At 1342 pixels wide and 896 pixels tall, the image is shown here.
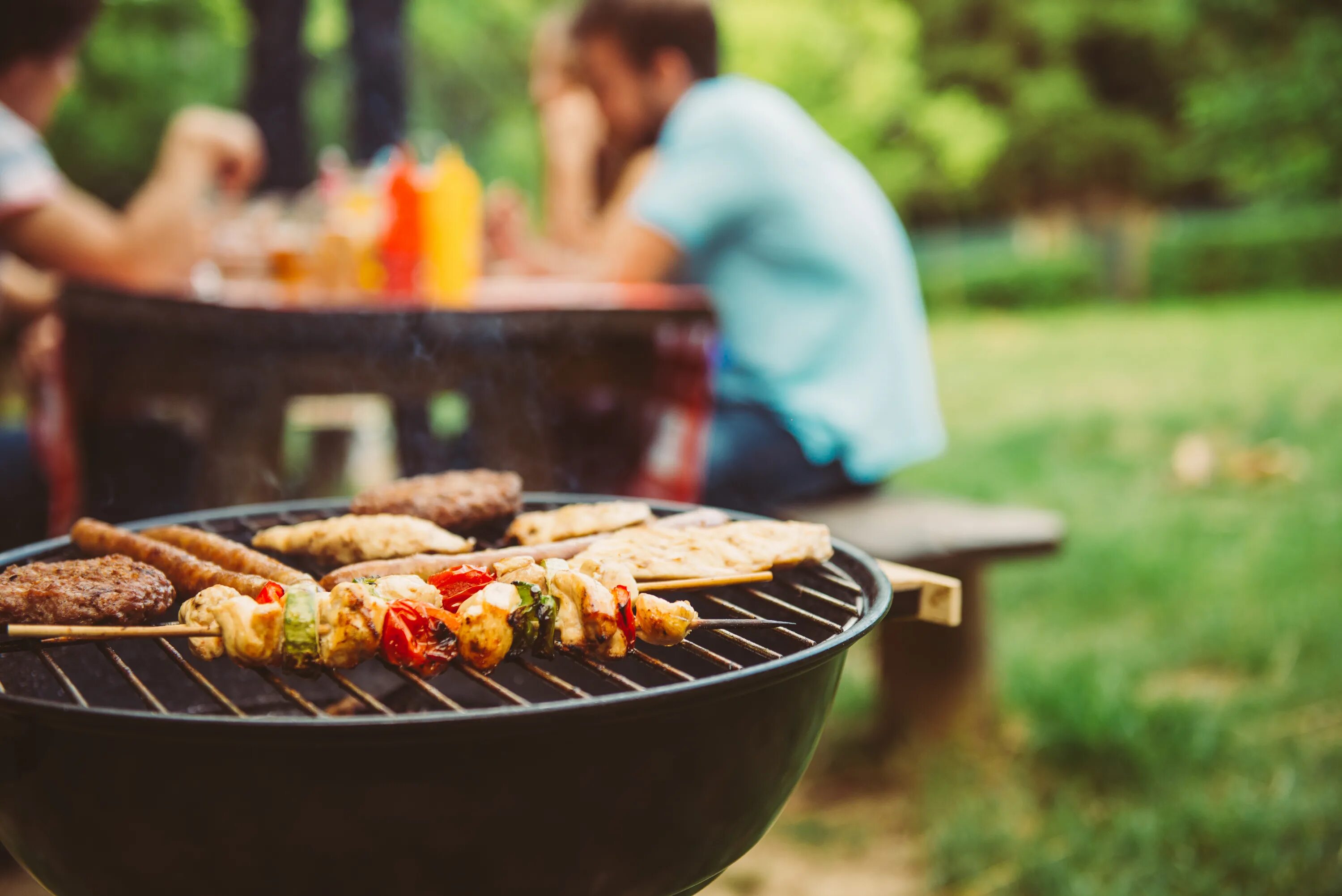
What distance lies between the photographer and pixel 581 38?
398cm

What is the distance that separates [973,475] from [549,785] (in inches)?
255

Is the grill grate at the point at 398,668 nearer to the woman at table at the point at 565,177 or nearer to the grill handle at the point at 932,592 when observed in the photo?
the grill handle at the point at 932,592

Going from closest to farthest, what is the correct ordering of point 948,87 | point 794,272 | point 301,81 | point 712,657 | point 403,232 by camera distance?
point 712,657 → point 403,232 → point 794,272 → point 301,81 → point 948,87

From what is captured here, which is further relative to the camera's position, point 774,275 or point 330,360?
point 774,275

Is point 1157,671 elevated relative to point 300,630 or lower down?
lower down

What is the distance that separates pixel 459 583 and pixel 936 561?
1.94 m

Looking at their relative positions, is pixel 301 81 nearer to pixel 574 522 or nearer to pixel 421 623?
pixel 574 522

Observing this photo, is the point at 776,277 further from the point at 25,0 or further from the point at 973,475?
the point at 973,475

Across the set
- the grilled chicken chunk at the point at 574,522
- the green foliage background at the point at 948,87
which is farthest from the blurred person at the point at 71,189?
the green foliage background at the point at 948,87

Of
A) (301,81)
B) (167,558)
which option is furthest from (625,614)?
(301,81)

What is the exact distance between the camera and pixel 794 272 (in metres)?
3.78

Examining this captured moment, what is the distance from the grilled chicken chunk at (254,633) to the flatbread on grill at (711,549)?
45 cm

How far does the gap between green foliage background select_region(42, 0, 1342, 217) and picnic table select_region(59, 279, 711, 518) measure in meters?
3.46

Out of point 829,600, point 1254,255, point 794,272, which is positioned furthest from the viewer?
point 1254,255
